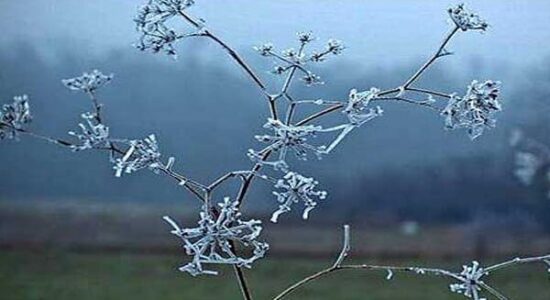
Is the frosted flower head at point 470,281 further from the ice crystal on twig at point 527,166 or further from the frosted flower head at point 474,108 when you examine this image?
the ice crystal on twig at point 527,166

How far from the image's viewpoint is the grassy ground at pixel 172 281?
3.82m

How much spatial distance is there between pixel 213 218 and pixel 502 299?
0.21 meters

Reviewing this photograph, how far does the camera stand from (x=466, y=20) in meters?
0.69

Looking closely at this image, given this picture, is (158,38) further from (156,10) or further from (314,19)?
(314,19)

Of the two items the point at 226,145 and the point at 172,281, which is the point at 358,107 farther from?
the point at 172,281

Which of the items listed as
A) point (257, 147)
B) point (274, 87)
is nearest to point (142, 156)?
point (274, 87)

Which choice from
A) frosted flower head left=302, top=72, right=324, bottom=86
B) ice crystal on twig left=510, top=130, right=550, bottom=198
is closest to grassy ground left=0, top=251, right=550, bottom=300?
ice crystal on twig left=510, top=130, right=550, bottom=198

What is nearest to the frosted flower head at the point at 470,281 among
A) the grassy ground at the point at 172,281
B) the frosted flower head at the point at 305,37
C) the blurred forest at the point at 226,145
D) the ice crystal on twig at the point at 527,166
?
the frosted flower head at the point at 305,37

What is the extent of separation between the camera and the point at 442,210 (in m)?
3.65

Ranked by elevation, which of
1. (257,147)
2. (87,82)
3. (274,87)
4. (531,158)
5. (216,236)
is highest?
(531,158)

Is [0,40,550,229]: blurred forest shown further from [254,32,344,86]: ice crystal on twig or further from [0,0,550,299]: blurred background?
[254,32,344,86]: ice crystal on twig

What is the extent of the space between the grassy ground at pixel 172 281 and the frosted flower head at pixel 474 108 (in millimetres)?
3060

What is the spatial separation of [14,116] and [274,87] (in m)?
0.73

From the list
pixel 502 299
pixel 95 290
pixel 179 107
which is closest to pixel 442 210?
pixel 179 107
